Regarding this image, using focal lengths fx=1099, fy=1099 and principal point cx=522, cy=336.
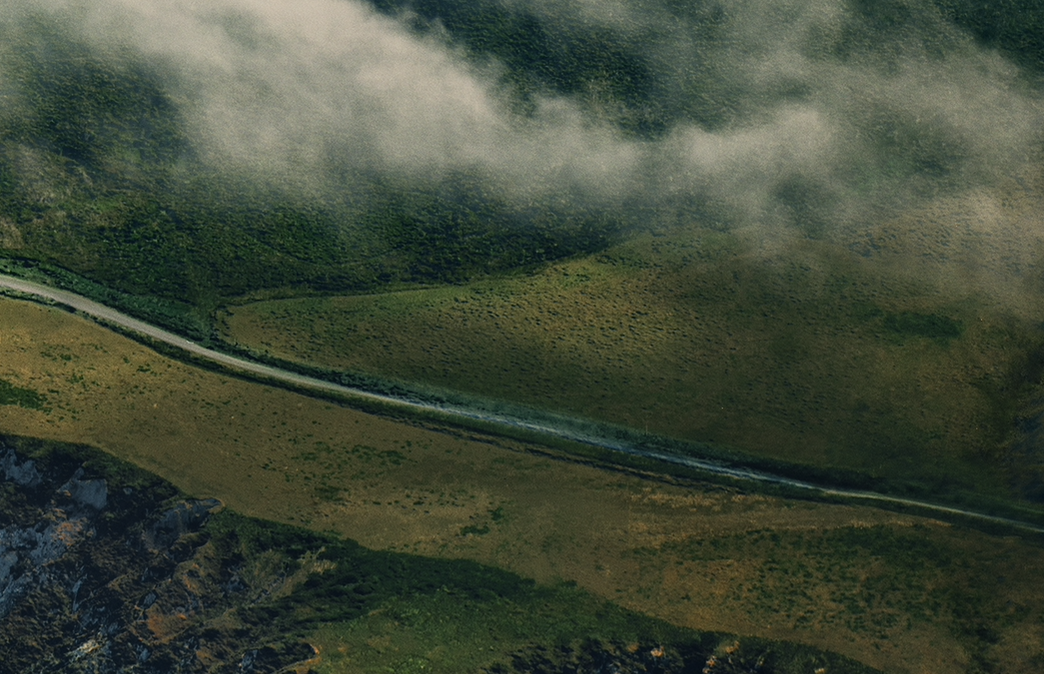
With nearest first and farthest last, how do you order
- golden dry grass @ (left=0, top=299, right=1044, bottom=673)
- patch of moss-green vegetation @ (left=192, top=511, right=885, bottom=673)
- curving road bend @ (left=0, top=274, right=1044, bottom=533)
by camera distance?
patch of moss-green vegetation @ (left=192, top=511, right=885, bottom=673) < golden dry grass @ (left=0, top=299, right=1044, bottom=673) < curving road bend @ (left=0, top=274, right=1044, bottom=533)

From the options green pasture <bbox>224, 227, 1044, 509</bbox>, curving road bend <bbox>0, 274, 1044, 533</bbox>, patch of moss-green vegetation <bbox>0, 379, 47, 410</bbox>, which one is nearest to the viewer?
patch of moss-green vegetation <bbox>0, 379, 47, 410</bbox>

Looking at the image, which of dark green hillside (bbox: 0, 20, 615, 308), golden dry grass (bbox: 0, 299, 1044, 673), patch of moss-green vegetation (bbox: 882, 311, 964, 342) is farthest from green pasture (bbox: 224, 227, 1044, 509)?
golden dry grass (bbox: 0, 299, 1044, 673)

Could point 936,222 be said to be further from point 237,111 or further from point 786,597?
point 237,111

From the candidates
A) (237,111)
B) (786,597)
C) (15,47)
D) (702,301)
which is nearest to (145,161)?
(237,111)

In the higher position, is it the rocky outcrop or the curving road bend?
the curving road bend

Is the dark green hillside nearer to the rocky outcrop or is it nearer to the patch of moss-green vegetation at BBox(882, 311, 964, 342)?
the rocky outcrop

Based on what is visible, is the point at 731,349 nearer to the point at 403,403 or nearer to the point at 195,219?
the point at 403,403
